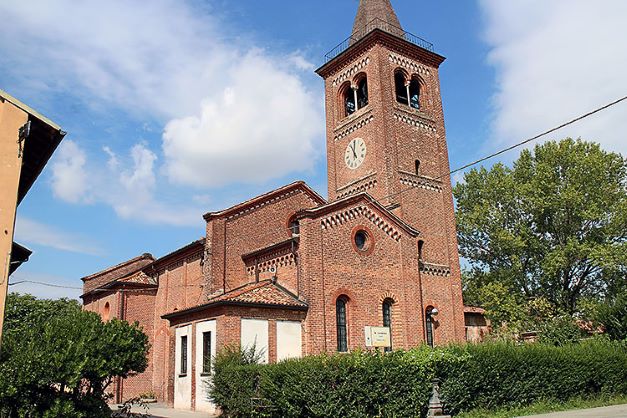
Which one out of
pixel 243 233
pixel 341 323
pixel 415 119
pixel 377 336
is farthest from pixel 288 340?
pixel 415 119

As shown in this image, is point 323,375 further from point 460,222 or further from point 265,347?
point 460,222

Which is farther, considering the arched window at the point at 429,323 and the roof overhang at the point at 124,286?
the roof overhang at the point at 124,286

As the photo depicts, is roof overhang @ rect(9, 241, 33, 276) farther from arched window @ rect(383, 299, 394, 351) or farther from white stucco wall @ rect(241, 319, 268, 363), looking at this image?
arched window @ rect(383, 299, 394, 351)

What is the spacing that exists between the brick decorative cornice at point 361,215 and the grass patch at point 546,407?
930 cm

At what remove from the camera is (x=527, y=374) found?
18016 mm

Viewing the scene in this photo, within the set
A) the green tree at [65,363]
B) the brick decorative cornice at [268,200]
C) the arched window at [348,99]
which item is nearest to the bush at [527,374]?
the green tree at [65,363]

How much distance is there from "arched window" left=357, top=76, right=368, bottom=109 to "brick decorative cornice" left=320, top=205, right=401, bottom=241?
8.49 metres

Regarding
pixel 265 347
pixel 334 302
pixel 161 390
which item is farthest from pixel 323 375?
pixel 161 390

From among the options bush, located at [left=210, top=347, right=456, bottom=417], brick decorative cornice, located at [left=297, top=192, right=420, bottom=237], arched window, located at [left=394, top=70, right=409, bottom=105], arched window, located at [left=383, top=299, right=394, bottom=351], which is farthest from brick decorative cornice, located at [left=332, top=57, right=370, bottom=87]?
bush, located at [left=210, top=347, right=456, bottom=417]

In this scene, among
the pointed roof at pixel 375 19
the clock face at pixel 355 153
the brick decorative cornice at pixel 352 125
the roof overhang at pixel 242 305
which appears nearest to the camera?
the roof overhang at pixel 242 305

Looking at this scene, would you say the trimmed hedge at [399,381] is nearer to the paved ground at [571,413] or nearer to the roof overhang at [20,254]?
the paved ground at [571,413]

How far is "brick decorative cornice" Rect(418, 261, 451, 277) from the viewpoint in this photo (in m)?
26.1

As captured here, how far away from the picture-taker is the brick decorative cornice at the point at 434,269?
85.6ft

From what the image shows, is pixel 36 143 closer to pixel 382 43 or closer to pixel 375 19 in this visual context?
pixel 382 43
